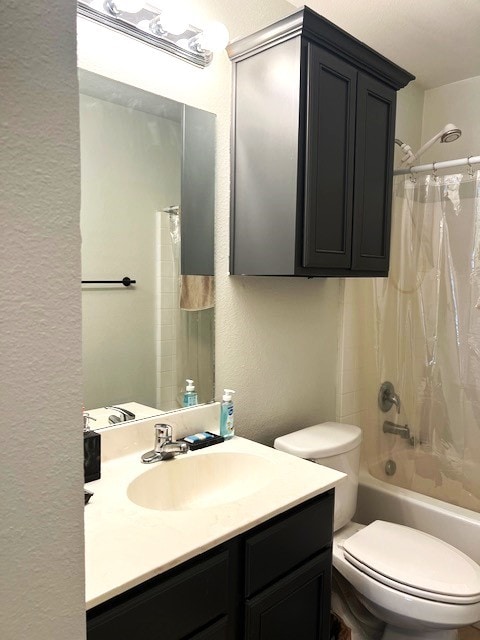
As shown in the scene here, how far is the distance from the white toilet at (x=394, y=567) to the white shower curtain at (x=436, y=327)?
0.65 m

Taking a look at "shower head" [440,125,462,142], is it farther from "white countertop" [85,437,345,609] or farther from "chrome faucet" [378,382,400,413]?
"white countertop" [85,437,345,609]

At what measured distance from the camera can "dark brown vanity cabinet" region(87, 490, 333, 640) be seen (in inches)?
37.3

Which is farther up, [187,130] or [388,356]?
[187,130]

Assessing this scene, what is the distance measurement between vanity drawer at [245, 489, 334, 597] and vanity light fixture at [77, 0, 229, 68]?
146cm

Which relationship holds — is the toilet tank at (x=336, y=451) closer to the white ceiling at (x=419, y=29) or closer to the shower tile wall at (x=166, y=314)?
the shower tile wall at (x=166, y=314)

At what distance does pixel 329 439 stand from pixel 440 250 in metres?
1.12

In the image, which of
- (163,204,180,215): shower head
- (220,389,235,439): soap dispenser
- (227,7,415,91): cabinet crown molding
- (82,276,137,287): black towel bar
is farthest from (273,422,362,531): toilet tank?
(227,7,415,91): cabinet crown molding

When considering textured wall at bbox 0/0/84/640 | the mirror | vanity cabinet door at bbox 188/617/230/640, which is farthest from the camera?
the mirror

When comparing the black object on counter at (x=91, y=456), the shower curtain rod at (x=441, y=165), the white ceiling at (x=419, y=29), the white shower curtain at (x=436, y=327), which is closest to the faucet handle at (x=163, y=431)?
the black object on counter at (x=91, y=456)

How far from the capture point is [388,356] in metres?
2.48

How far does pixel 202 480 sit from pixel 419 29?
2.16 meters

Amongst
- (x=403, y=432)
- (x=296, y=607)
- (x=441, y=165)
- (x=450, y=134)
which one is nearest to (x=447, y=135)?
(x=450, y=134)

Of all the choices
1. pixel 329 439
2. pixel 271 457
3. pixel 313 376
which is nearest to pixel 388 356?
pixel 313 376

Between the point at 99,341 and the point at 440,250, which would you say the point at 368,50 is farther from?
the point at 99,341
